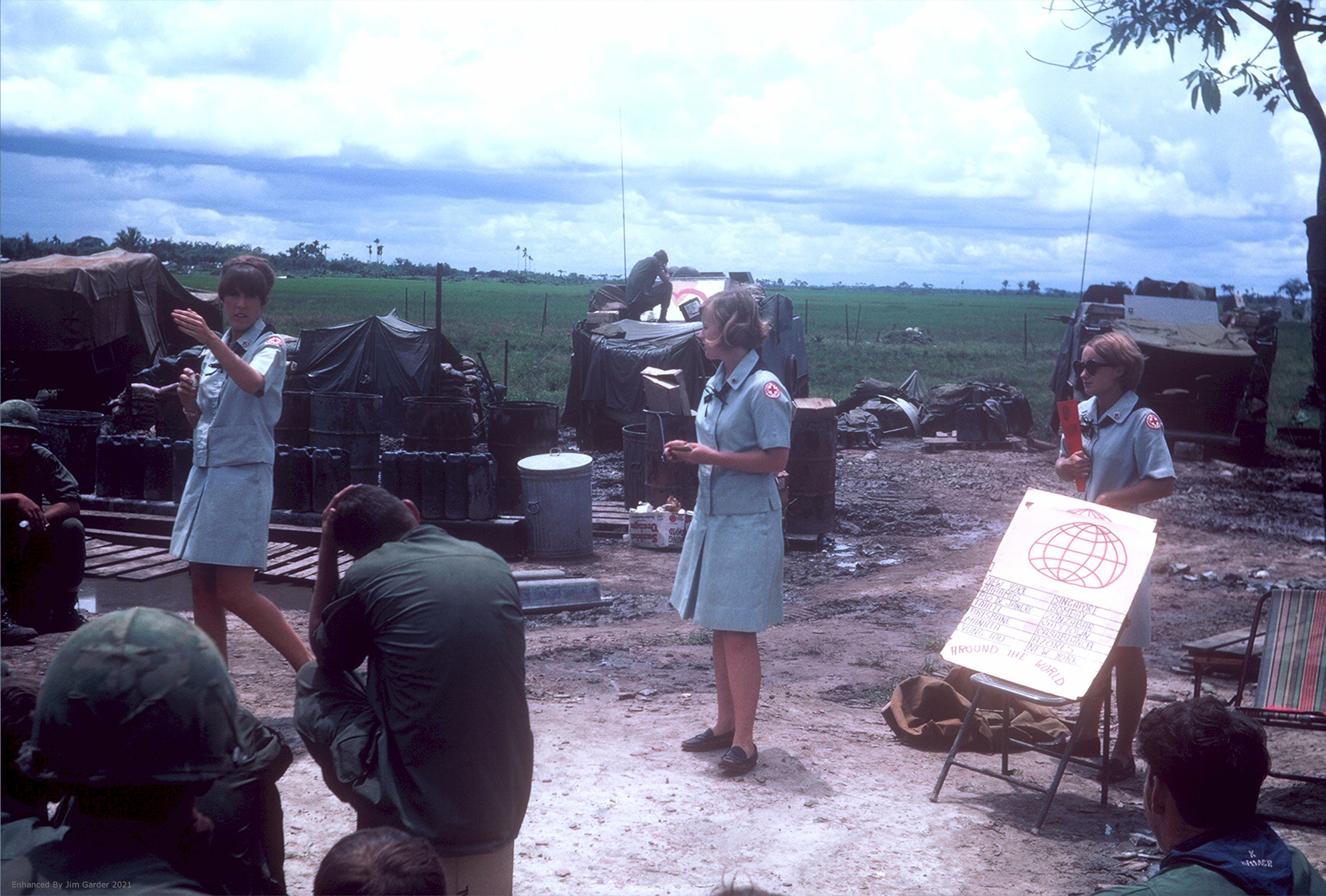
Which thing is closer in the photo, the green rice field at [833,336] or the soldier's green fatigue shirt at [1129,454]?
the soldier's green fatigue shirt at [1129,454]

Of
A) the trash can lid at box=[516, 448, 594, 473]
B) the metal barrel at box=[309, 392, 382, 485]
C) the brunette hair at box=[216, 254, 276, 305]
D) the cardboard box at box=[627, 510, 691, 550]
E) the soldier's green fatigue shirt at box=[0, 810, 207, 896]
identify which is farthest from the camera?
the cardboard box at box=[627, 510, 691, 550]

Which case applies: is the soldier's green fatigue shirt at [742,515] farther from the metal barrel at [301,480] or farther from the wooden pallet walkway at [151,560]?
the metal barrel at [301,480]

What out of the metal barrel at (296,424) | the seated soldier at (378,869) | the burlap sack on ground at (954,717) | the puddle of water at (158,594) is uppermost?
the seated soldier at (378,869)

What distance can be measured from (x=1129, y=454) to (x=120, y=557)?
24.3ft

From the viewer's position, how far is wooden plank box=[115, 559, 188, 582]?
7.93 metres

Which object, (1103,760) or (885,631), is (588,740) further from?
(885,631)

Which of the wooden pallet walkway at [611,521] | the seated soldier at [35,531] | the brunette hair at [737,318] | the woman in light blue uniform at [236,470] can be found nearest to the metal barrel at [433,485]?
the wooden pallet walkway at [611,521]

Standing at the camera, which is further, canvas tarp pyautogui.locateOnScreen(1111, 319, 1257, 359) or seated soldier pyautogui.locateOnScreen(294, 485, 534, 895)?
canvas tarp pyautogui.locateOnScreen(1111, 319, 1257, 359)

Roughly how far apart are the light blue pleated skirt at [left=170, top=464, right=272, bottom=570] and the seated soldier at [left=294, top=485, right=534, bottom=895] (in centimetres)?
186

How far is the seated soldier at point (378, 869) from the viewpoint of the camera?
5.60 ft

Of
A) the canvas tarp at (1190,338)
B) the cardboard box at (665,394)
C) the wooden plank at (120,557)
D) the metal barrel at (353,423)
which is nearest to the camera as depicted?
the wooden plank at (120,557)

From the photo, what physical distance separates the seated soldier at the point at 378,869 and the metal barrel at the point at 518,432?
8.30 m

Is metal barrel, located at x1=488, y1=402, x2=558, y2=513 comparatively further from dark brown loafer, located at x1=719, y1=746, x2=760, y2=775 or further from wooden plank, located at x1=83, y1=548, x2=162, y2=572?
dark brown loafer, located at x1=719, y1=746, x2=760, y2=775

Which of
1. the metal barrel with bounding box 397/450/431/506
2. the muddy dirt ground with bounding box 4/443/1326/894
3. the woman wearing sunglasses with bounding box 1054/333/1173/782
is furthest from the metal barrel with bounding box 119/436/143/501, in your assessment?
the woman wearing sunglasses with bounding box 1054/333/1173/782
